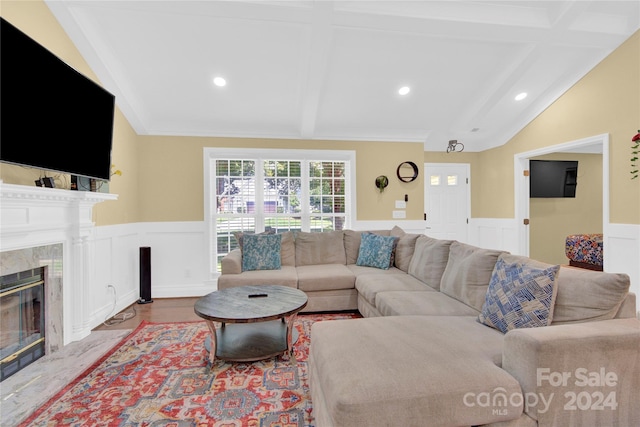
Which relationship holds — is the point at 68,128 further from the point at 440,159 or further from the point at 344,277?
the point at 440,159

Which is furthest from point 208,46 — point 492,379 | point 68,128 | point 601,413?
point 601,413

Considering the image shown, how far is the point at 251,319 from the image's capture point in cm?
214

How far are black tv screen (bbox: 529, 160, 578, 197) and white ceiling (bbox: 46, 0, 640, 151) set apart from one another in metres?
A: 1.43

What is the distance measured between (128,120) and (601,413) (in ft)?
16.5

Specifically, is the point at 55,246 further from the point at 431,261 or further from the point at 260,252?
the point at 431,261

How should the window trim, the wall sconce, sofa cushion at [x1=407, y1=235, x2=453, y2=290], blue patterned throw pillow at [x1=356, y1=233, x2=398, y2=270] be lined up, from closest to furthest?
sofa cushion at [x1=407, y1=235, x2=453, y2=290] < blue patterned throw pillow at [x1=356, y1=233, x2=398, y2=270] < the window trim < the wall sconce

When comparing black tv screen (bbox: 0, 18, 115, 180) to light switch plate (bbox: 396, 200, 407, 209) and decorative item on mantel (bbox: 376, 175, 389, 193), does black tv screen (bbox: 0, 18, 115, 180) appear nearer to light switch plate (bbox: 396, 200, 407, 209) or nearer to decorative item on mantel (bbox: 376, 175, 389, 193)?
decorative item on mantel (bbox: 376, 175, 389, 193)

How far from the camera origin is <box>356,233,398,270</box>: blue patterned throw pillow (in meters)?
3.71

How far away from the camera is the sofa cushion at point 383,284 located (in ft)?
9.30

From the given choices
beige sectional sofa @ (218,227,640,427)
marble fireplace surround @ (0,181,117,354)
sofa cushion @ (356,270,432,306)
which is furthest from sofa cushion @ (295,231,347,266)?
marble fireplace surround @ (0,181,117,354)

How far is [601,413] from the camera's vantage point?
1.36 m

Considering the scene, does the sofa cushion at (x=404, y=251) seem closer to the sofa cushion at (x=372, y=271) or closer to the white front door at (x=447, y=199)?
the sofa cushion at (x=372, y=271)

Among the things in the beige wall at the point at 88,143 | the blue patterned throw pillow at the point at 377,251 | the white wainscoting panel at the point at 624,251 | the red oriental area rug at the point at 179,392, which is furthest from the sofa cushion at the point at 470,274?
the beige wall at the point at 88,143

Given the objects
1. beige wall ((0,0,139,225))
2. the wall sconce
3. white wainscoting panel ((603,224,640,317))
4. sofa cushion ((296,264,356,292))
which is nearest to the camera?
beige wall ((0,0,139,225))
